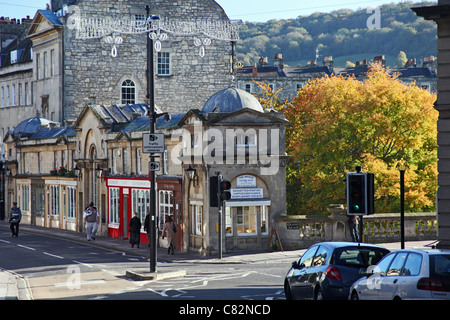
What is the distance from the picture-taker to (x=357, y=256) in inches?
706

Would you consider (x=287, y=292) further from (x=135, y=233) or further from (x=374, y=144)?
(x=374, y=144)

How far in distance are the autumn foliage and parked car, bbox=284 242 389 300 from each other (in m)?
22.9

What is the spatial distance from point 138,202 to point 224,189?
35.0ft

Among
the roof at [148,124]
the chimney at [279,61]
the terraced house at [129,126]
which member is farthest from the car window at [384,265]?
the chimney at [279,61]

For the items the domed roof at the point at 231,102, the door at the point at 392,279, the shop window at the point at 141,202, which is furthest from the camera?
the shop window at the point at 141,202

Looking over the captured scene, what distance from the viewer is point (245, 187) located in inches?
1357

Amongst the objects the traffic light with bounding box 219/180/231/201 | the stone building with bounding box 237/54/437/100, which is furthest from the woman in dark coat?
the stone building with bounding box 237/54/437/100

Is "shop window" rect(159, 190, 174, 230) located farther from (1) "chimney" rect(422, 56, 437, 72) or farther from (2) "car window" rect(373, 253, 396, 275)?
(1) "chimney" rect(422, 56, 437, 72)

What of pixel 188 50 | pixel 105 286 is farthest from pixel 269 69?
pixel 105 286

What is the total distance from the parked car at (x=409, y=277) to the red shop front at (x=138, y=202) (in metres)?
20.6

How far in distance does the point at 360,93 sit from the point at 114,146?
13335mm

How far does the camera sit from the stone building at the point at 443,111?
70.5 ft

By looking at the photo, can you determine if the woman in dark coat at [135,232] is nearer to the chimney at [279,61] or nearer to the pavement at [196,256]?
the pavement at [196,256]

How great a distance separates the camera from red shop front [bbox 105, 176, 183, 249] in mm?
36969
